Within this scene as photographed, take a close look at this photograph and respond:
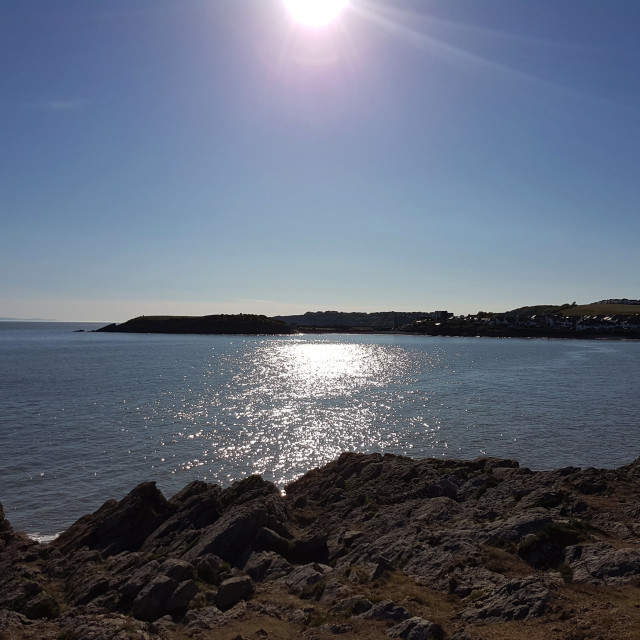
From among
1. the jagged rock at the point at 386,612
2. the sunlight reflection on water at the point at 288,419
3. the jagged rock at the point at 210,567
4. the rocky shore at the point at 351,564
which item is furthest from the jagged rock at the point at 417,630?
the sunlight reflection on water at the point at 288,419

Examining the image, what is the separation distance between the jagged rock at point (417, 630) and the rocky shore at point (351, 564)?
3 cm

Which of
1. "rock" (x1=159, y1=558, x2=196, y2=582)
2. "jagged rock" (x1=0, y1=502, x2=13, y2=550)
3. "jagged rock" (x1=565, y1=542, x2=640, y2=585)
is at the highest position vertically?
"jagged rock" (x1=565, y1=542, x2=640, y2=585)

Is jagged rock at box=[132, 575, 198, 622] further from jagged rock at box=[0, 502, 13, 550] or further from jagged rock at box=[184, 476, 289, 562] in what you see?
jagged rock at box=[0, 502, 13, 550]

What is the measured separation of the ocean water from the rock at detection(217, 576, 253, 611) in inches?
532

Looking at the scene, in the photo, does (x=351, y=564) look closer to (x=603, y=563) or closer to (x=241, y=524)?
(x=241, y=524)

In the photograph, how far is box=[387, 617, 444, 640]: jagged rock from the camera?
502 inches

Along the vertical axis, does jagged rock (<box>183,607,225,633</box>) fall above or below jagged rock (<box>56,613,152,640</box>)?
below

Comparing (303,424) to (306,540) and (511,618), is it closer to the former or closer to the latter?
(306,540)

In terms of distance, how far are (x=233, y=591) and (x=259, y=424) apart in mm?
36949

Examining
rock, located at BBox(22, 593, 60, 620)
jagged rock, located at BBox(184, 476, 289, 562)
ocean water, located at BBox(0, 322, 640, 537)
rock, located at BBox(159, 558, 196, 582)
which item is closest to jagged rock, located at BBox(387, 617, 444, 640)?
rock, located at BBox(159, 558, 196, 582)

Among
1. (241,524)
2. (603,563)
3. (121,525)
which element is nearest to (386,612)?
(603,563)

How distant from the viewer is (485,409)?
5878 cm

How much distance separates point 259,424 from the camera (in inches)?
2053

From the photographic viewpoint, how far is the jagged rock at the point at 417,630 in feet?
41.8
